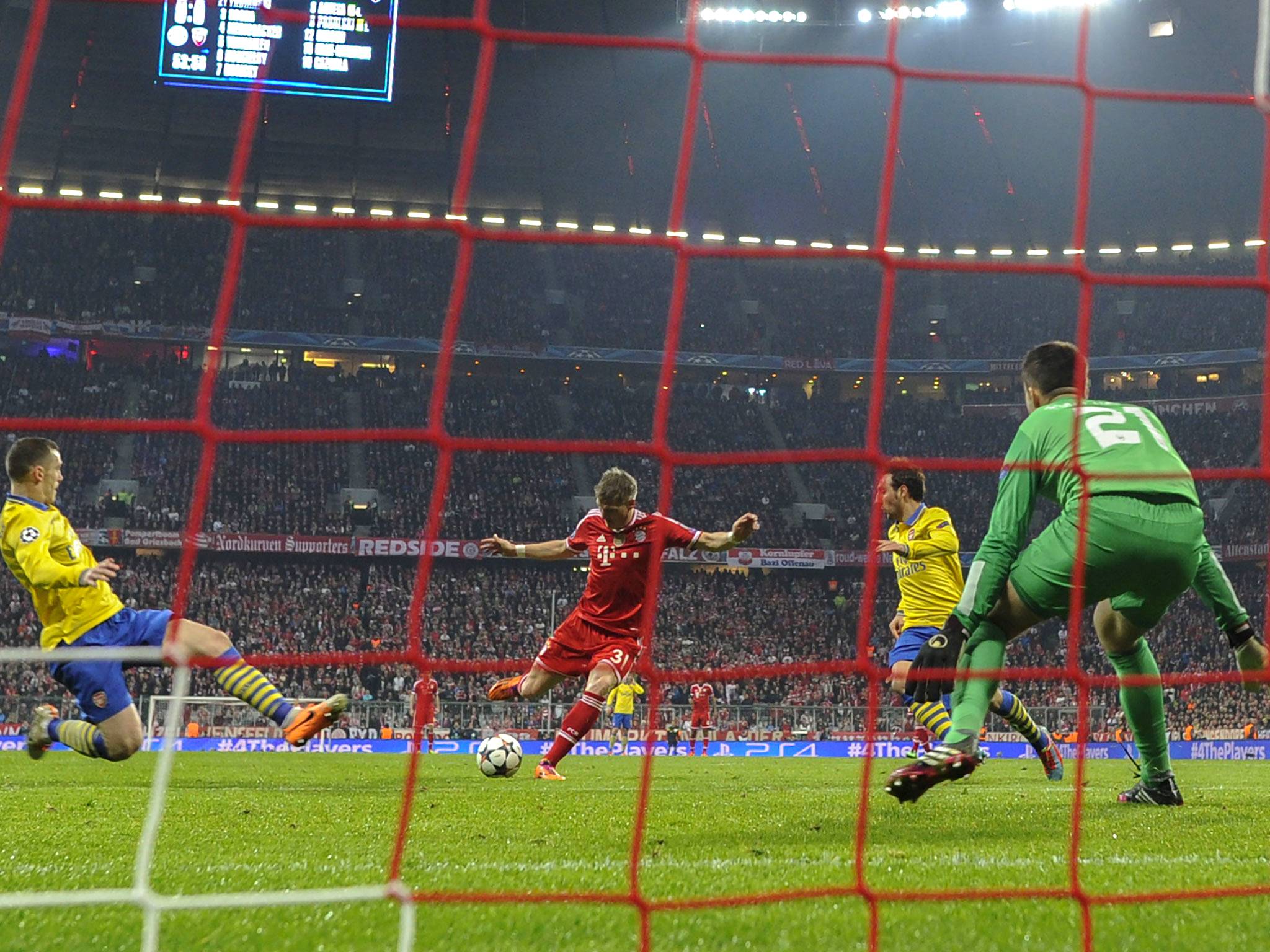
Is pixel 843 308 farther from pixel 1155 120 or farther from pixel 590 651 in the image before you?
pixel 590 651

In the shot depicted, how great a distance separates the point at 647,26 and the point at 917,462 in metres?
27.7

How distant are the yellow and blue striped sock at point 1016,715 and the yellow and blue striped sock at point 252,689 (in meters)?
4.01

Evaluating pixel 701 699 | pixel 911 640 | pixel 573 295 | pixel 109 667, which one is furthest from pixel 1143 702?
pixel 573 295

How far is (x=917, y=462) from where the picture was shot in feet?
18.5

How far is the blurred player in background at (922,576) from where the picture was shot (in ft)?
24.7

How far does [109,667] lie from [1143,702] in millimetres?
5068

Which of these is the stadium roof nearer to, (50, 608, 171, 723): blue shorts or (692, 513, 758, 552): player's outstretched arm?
(692, 513, 758, 552): player's outstretched arm

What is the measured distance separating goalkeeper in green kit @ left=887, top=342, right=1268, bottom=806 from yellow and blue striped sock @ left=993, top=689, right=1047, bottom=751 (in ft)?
9.33

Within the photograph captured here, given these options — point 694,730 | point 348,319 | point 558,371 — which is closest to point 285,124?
point 348,319

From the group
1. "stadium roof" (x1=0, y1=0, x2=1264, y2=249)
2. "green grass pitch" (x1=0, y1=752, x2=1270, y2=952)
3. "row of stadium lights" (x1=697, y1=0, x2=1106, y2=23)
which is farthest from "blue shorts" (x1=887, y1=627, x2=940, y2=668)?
"stadium roof" (x1=0, y1=0, x2=1264, y2=249)

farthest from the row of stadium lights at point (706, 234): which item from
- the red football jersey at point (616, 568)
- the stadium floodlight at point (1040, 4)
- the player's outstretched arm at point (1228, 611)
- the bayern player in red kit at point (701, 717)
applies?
the player's outstretched arm at point (1228, 611)

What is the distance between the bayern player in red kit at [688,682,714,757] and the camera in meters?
20.5

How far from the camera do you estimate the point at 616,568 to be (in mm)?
7703

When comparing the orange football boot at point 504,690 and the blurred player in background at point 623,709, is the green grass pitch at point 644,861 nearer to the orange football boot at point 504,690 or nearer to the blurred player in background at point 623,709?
the orange football boot at point 504,690
